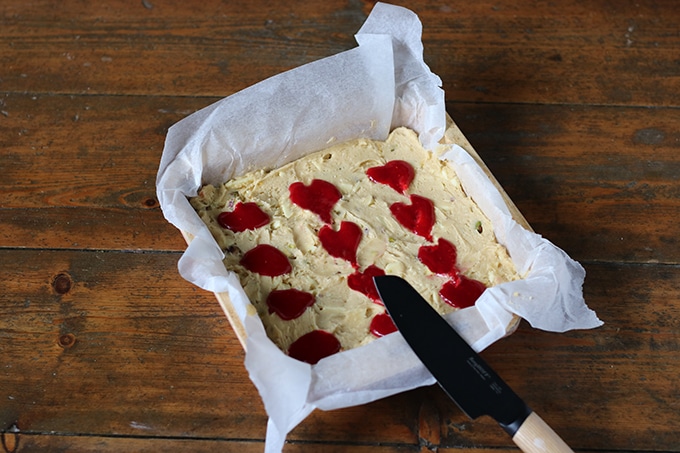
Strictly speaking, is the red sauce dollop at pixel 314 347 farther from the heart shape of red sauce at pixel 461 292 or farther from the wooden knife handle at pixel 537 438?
the wooden knife handle at pixel 537 438

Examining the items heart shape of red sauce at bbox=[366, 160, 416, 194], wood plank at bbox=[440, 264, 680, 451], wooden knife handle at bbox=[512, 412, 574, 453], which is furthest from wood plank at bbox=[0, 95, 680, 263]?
wooden knife handle at bbox=[512, 412, 574, 453]

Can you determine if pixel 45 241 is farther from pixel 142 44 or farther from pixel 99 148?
pixel 142 44

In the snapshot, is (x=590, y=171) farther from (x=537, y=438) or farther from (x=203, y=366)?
(x=203, y=366)

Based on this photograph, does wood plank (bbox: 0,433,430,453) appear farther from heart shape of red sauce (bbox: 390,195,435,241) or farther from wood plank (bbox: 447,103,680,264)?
wood plank (bbox: 447,103,680,264)

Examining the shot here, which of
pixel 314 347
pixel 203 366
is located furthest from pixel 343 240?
pixel 203 366

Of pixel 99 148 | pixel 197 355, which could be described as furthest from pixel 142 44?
pixel 197 355

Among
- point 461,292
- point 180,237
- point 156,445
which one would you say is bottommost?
point 156,445
